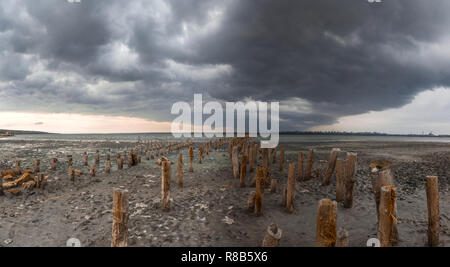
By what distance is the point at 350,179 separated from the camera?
8.76 meters

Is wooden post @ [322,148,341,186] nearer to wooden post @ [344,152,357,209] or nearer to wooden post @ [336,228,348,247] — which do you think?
wooden post @ [344,152,357,209]

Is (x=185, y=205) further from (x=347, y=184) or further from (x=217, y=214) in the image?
(x=347, y=184)

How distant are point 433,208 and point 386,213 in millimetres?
1737

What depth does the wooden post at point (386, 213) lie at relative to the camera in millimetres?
4863

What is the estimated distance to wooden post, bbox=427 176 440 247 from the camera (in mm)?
5434

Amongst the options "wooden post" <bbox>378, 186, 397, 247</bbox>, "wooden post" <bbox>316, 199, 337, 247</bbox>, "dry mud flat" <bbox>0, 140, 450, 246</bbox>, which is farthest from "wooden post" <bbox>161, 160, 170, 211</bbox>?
"wooden post" <bbox>378, 186, 397, 247</bbox>

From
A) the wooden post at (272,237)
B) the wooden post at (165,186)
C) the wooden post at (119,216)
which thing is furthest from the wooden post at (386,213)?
the wooden post at (165,186)

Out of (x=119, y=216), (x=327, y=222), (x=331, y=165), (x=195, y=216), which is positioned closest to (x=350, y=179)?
(x=331, y=165)

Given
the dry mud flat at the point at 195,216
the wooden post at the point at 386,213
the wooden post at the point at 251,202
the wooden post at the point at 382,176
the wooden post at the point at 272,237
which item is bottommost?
the dry mud flat at the point at 195,216

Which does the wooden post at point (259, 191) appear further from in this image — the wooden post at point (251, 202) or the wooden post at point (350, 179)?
the wooden post at point (350, 179)

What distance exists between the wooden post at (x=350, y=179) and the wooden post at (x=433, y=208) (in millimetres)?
3087

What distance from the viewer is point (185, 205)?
30.7 ft

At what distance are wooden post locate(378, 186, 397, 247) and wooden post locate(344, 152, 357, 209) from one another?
12.8 feet
